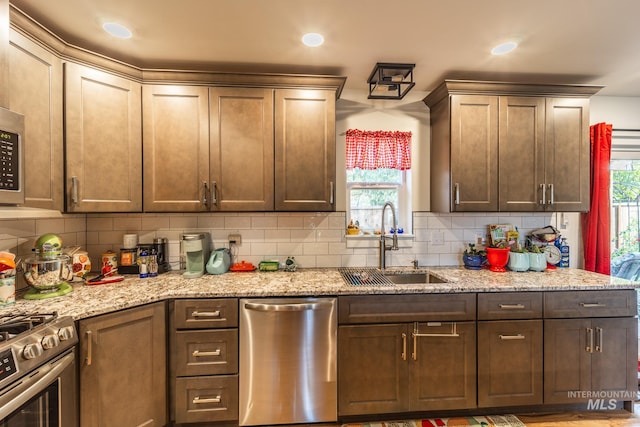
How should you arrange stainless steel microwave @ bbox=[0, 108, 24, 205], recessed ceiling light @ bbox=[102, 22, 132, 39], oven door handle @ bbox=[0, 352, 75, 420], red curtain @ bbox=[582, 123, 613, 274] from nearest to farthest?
1. oven door handle @ bbox=[0, 352, 75, 420]
2. stainless steel microwave @ bbox=[0, 108, 24, 205]
3. recessed ceiling light @ bbox=[102, 22, 132, 39]
4. red curtain @ bbox=[582, 123, 613, 274]

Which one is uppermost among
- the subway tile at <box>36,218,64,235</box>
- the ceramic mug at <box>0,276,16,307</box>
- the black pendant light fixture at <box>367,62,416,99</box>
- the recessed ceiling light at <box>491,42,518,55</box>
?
the recessed ceiling light at <box>491,42,518,55</box>

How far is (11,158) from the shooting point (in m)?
1.32

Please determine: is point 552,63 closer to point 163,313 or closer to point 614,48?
point 614,48

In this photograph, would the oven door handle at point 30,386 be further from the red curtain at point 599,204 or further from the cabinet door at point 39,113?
the red curtain at point 599,204

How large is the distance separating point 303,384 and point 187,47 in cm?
228

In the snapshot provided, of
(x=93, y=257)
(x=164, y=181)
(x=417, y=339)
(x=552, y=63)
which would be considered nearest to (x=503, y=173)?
(x=552, y=63)

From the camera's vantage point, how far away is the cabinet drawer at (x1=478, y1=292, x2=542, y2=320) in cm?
197

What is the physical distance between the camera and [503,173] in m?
2.33

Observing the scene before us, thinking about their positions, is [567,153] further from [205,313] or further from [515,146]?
[205,313]

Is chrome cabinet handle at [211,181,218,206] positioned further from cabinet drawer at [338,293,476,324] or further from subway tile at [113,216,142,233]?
cabinet drawer at [338,293,476,324]

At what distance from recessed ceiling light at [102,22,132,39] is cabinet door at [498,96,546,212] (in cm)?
261

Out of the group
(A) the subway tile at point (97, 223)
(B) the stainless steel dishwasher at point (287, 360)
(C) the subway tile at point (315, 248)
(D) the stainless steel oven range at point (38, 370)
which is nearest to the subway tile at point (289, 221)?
(C) the subway tile at point (315, 248)

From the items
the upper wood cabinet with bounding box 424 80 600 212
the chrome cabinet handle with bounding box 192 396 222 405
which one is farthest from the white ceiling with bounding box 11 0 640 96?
the chrome cabinet handle with bounding box 192 396 222 405

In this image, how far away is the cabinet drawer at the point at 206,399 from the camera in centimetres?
182
